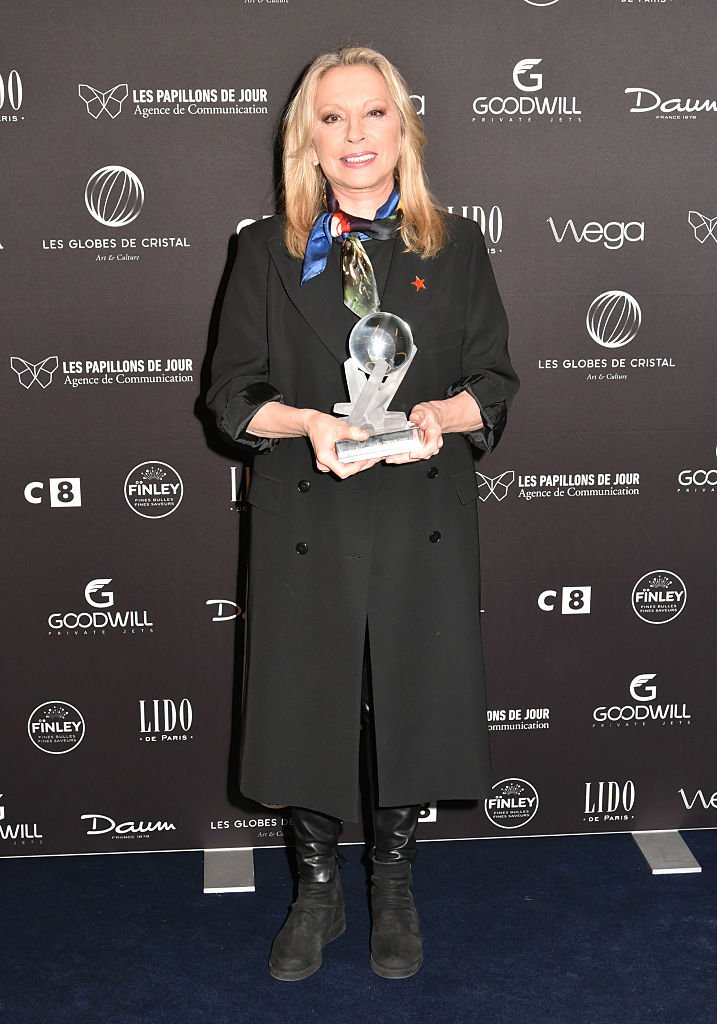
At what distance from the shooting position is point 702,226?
289 cm

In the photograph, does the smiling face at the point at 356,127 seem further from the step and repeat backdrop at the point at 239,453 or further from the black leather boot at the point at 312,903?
the black leather boot at the point at 312,903

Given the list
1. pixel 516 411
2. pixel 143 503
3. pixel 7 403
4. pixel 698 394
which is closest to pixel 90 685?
pixel 143 503

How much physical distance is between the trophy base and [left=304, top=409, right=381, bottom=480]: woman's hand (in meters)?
0.01

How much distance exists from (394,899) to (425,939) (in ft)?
0.43

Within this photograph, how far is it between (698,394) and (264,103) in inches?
52.3

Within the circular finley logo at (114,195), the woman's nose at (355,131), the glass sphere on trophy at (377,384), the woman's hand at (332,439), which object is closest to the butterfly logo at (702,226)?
the woman's nose at (355,131)

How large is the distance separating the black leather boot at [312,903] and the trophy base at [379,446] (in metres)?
0.94

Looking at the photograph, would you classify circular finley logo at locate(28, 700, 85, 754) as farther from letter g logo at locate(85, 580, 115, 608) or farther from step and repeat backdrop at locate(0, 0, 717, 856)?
letter g logo at locate(85, 580, 115, 608)

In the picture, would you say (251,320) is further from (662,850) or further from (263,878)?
(662,850)

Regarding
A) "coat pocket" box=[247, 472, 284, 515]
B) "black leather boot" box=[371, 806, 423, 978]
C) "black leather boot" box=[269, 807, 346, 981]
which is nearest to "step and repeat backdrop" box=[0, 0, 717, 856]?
"black leather boot" box=[371, 806, 423, 978]

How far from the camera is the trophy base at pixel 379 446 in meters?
2.14

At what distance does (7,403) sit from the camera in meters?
2.89

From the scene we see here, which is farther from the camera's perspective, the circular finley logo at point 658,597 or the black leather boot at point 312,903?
the circular finley logo at point 658,597

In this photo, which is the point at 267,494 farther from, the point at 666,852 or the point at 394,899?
the point at 666,852
